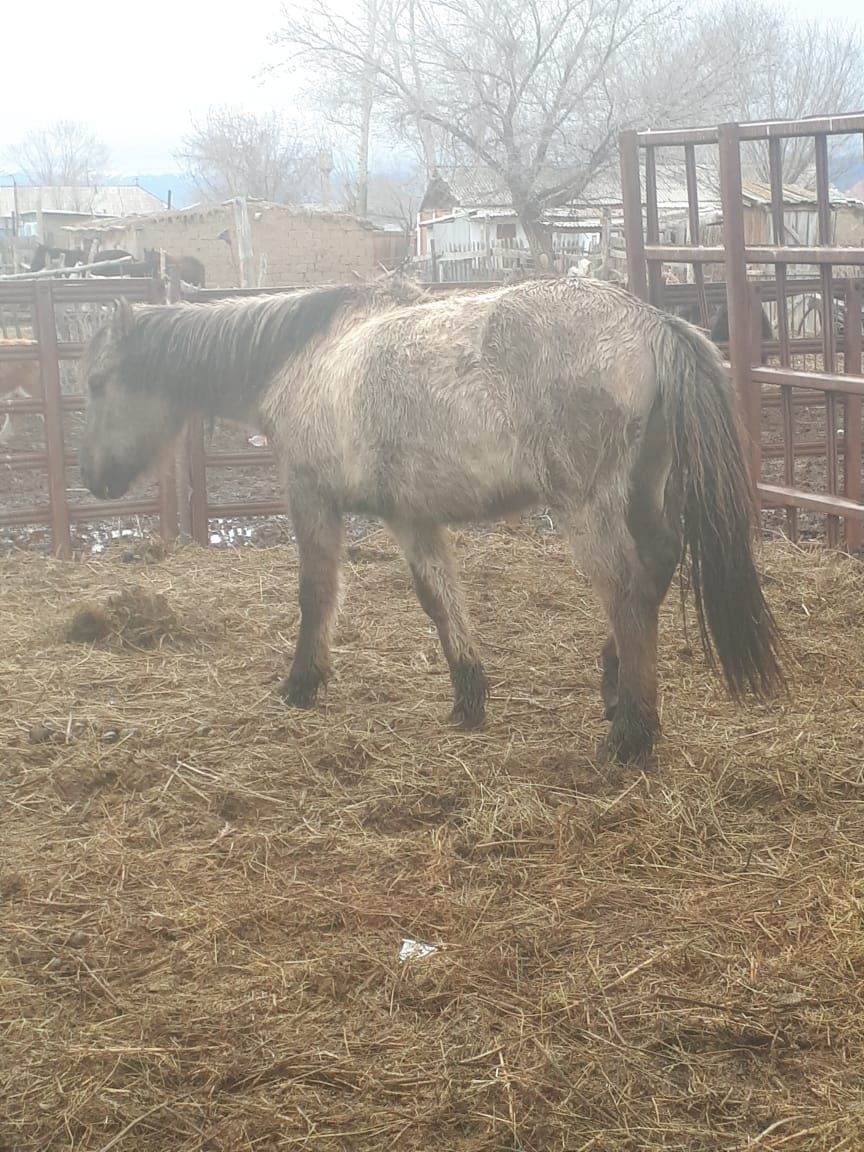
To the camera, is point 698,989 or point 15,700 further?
point 15,700

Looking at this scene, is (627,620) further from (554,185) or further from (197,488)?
(554,185)

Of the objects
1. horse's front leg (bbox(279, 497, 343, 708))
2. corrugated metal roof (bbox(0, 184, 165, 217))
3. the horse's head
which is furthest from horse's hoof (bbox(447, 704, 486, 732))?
corrugated metal roof (bbox(0, 184, 165, 217))

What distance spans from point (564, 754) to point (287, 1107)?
2.01 m

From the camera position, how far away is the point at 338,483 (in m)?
4.50

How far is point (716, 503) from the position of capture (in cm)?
380

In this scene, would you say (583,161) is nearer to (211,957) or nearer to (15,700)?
(15,700)

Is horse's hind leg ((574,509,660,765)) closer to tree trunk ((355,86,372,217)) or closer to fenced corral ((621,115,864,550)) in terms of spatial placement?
fenced corral ((621,115,864,550))

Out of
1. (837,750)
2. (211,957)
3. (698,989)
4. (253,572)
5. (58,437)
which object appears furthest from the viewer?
(58,437)

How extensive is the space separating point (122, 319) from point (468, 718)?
2.37 m

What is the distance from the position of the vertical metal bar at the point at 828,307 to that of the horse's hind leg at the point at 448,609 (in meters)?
2.70

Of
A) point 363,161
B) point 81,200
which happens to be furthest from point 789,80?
point 81,200

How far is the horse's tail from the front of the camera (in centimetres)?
374

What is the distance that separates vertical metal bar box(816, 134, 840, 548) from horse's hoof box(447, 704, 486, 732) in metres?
3.01

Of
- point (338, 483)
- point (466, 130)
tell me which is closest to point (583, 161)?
point (466, 130)
